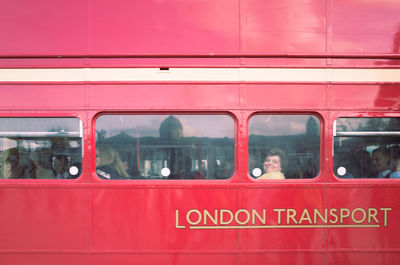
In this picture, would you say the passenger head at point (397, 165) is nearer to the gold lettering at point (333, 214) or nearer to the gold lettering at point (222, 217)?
the gold lettering at point (333, 214)

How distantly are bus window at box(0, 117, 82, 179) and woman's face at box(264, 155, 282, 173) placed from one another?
1.86m

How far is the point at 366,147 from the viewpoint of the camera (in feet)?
8.41

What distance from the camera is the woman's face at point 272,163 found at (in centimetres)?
258

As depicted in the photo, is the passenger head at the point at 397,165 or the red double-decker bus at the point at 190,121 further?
the passenger head at the point at 397,165

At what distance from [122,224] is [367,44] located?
298 centimetres

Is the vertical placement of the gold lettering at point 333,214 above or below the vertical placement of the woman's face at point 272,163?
below

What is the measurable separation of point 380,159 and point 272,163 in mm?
1086

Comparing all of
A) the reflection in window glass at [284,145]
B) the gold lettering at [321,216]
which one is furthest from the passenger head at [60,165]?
the gold lettering at [321,216]

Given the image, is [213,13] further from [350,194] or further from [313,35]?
[350,194]

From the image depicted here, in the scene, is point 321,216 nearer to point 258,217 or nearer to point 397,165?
point 258,217

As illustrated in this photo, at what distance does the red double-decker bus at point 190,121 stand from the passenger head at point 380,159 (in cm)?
15

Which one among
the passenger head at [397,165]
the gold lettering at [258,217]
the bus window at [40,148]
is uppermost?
the bus window at [40,148]

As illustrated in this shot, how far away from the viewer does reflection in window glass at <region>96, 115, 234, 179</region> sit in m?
2.54

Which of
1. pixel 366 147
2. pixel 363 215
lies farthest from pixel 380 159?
pixel 363 215
